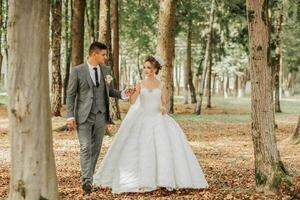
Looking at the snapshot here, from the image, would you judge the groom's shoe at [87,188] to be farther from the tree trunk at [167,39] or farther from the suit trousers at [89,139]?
the tree trunk at [167,39]

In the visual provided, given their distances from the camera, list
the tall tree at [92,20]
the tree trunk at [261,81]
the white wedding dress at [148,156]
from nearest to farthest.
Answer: the tree trunk at [261,81]
the white wedding dress at [148,156]
the tall tree at [92,20]

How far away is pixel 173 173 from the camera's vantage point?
8.02 m

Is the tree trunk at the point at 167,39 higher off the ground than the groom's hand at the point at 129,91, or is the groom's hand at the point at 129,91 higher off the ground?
the tree trunk at the point at 167,39

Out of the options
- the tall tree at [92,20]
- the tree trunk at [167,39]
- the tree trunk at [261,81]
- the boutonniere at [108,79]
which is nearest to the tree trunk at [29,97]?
the boutonniere at [108,79]

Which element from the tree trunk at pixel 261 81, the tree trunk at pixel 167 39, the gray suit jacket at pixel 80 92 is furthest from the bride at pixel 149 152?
the tree trunk at pixel 167 39

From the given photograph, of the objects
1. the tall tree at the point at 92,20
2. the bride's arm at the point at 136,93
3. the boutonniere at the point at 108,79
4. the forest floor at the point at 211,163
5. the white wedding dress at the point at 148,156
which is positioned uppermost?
the tall tree at the point at 92,20

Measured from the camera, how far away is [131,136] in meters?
8.18

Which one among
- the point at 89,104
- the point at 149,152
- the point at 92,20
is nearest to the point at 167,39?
the point at 149,152

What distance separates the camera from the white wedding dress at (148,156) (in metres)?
7.94

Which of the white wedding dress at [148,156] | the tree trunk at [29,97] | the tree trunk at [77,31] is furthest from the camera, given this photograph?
the tree trunk at [77,31]

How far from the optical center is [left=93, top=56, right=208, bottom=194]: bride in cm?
794

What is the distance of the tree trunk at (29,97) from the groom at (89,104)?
211cm

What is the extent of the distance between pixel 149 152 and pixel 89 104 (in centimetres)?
112

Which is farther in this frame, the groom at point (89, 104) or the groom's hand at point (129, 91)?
the groom's hand at point (129, 91)
